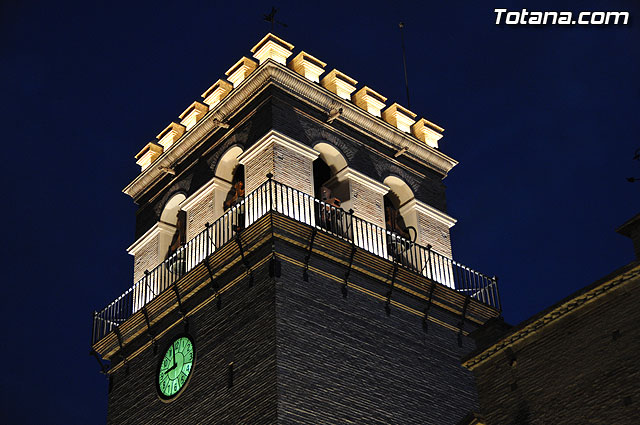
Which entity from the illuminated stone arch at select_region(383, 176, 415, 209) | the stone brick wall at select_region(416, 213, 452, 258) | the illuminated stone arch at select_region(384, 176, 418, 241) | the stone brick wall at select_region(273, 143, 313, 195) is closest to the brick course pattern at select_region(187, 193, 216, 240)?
the stone brick wall at select_region(273, 143, 313, 195)

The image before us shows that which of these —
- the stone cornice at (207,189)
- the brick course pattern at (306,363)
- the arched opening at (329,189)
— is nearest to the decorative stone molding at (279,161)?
the arched opening at (329,189)

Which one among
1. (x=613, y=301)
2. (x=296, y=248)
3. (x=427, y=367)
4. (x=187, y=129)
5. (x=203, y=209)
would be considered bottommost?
(x=613, y=301)

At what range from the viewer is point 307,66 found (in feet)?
113

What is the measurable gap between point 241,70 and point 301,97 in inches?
91.4

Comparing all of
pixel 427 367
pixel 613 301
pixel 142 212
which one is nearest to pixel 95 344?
pixel 142 212

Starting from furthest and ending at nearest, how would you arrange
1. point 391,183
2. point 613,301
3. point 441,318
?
point 391,183, point 441,318, point 613,301

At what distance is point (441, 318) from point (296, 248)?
16.4 feet

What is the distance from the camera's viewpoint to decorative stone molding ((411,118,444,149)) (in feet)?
119

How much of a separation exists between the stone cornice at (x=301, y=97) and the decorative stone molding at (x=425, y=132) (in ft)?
1.48

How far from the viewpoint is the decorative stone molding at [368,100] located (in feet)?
116

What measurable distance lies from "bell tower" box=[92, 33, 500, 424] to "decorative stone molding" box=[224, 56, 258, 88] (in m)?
0.05

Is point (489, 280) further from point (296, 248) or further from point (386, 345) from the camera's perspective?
point (296, 248)

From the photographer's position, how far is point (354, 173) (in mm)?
33125

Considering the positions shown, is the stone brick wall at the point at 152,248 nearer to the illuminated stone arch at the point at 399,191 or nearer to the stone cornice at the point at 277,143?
the stone cornice at the point at 277,143
